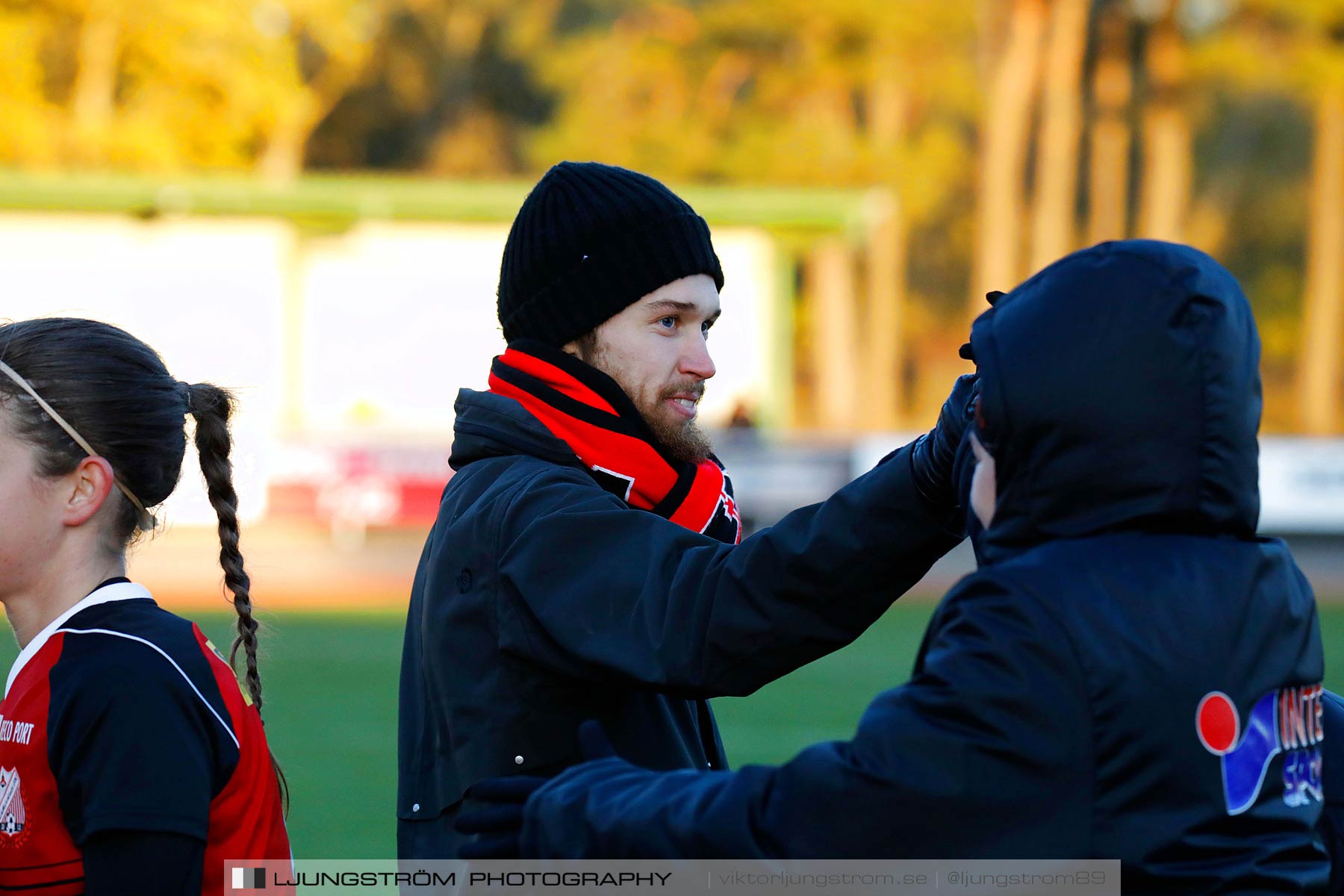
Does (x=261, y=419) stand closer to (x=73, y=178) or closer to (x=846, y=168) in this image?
(x=73, y=178)

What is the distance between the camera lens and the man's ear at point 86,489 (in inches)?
97.8

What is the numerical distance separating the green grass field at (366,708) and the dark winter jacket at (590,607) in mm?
3607

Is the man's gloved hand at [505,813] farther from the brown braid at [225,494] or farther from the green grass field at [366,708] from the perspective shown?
the green grass field at [366,708]

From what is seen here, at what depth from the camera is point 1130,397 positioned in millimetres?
1672

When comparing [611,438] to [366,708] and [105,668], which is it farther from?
[366,708]

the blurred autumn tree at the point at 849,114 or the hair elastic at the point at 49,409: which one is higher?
the blurred autumn tree at the point at 849,114

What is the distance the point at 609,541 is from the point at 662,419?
0.50 meters

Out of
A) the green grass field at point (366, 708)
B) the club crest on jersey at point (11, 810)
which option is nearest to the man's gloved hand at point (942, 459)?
the club crest on jersey at point (11, 810)

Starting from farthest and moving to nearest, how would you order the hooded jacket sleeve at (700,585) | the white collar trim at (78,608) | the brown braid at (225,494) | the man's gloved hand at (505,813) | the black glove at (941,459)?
the brown braid at (225,494) < the white collar trim at (78,608) < the black glove at (941,459) < the hooded jacket sleeve at (700,585) < the man's gloved hand at (505,813)

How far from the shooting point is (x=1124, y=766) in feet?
5.34

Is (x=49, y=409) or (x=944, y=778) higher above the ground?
(x=49, y=409)

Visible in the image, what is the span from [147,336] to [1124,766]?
73.5 ft

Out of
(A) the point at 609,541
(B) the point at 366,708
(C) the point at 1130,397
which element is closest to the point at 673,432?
(A) the point at 609,541

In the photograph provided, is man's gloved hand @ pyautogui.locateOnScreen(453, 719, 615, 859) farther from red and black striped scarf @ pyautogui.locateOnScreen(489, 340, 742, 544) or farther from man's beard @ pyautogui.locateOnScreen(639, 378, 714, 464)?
man's beard @ pyautogui.locateOnScreen(639, 378, 714, 464)
